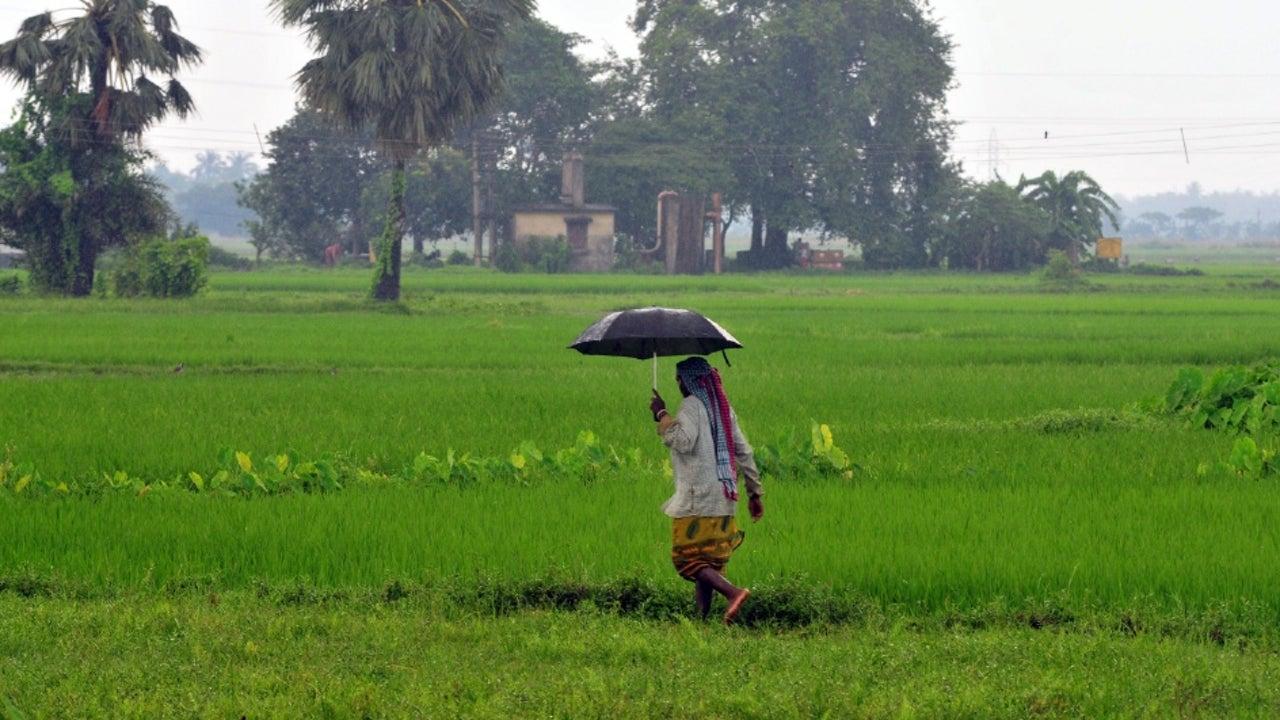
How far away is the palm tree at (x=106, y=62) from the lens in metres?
36.5

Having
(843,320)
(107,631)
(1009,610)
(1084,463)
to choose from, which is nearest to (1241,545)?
(1009,610)

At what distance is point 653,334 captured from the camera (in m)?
7.38

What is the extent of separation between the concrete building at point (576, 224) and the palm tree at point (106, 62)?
25371 mm

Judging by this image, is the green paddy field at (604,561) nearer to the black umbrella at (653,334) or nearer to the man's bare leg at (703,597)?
the man's bare leg at (703,597)

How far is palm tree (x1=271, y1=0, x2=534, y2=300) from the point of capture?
120ft

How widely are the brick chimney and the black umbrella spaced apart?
55468 mm

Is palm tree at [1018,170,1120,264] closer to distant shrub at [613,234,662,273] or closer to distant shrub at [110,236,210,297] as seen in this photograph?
distant shrub at [613,234,662,273]

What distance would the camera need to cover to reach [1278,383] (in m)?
14.0

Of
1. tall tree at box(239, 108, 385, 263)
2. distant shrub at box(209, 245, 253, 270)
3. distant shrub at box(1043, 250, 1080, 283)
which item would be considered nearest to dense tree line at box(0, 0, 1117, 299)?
tall tree at box(239, 108, 385, 263)

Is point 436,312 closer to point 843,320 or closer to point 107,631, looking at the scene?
point 843,320

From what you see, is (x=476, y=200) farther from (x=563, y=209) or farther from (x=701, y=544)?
(x=701, y=544)

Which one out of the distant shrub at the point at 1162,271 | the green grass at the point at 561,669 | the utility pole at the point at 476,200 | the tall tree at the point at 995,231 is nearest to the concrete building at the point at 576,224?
the utility pole at the point at 476,200

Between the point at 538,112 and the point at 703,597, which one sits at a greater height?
the point at 538,112

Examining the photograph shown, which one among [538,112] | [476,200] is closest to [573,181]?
[476,200]
